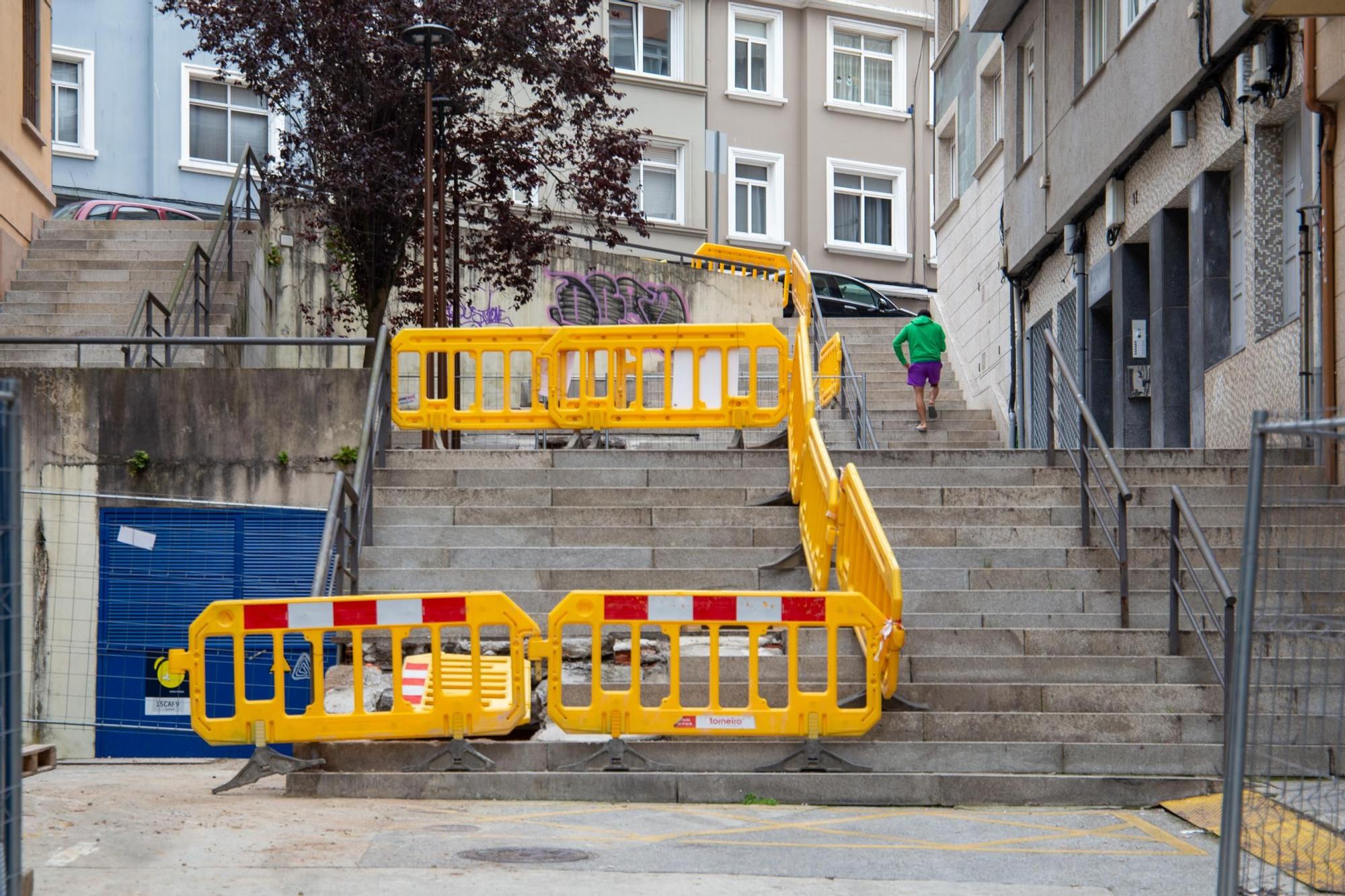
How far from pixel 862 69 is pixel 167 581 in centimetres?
3060

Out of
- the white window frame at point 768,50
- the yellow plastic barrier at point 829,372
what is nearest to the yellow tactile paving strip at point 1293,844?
the yellow plastic barrier at point 829,372

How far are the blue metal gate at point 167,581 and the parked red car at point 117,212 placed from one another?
12.0 m

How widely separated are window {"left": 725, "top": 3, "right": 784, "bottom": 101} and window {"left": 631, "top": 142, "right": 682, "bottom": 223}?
2595 millimetres

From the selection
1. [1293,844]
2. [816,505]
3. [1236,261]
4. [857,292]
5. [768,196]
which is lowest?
[1293,844]

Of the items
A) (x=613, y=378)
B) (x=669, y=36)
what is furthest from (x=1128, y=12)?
(x=669, y=36)

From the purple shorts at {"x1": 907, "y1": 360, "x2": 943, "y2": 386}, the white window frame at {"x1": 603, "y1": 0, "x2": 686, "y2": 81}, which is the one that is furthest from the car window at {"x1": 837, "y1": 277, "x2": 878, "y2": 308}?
the purple shorts at {"x1": 907, "y1": 360, "x2": 943, "y2": 386}

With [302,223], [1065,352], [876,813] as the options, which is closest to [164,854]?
[876,813]

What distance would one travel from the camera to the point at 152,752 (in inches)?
600

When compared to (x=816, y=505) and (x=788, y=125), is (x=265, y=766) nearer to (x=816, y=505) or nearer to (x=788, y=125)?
(x=816, y=505)

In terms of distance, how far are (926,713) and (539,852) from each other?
3172 mm

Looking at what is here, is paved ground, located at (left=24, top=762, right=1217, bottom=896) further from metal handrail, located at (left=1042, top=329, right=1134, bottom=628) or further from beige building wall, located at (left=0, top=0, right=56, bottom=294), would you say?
beige building wall, located at (left=0, top=0, right=56, bottom=294)

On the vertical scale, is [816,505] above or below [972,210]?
below

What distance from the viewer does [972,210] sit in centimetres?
2794

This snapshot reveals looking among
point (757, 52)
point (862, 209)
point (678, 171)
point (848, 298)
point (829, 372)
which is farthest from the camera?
point (862, 209)
